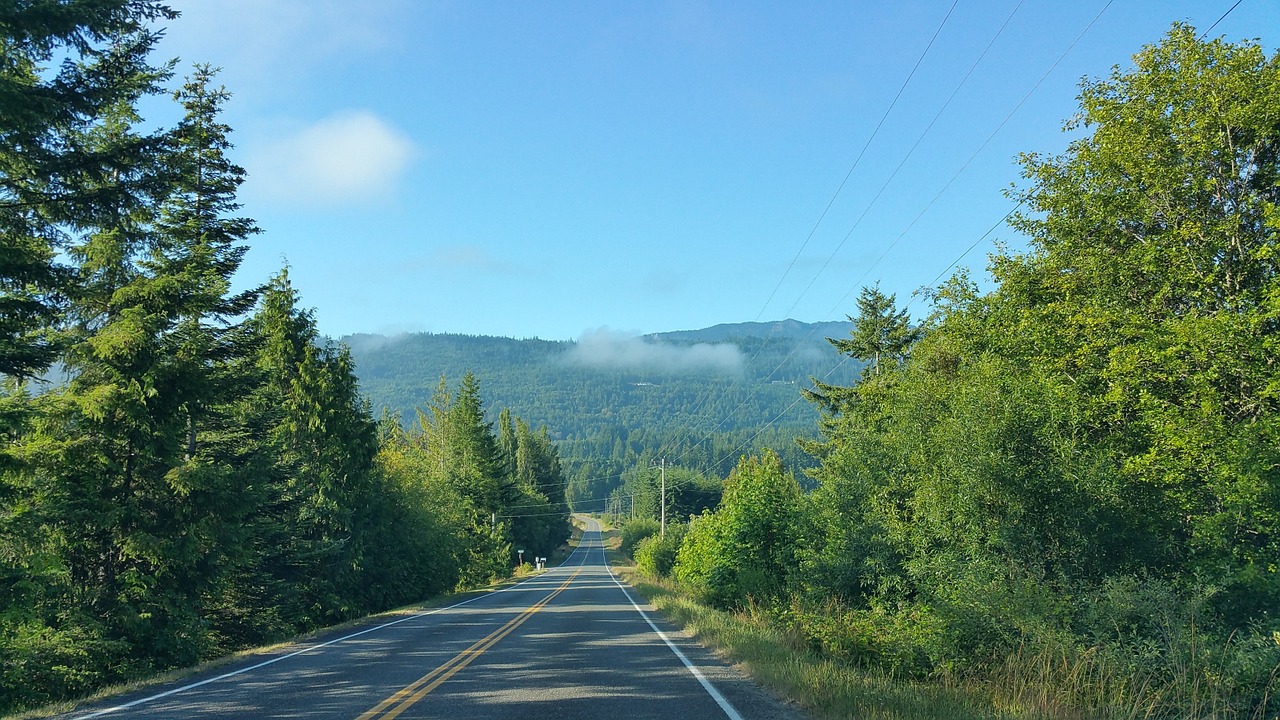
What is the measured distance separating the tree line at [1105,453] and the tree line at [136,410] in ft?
50.2

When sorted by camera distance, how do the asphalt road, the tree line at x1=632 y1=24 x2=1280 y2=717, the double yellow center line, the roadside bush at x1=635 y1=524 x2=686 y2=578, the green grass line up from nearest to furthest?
the green grass
the double yellow center line
the asphalt road
the tree line at x1=632 y1=24 x2=1280 y2=717
the roadside bush at x1=635 y1=524 x2=686 y2=578

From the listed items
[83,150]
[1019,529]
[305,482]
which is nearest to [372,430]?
[305,482]

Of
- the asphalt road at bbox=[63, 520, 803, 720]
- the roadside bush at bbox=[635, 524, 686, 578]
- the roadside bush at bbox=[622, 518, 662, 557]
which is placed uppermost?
the asphalt road at bbox=[63, 520, 803, 720]

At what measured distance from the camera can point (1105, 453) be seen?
48.2 feet

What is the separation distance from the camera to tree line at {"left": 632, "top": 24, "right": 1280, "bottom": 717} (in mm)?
11484

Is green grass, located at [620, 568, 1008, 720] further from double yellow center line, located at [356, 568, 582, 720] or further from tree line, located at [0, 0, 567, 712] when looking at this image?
tree line, located at [0, 0, 567, 712]

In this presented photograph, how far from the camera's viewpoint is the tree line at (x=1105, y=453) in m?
11.5

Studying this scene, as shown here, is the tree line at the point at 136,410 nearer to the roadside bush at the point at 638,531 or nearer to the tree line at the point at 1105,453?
the tree line at the point at 1105,453

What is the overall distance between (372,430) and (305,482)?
467 centimetres

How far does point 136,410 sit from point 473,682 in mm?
12468

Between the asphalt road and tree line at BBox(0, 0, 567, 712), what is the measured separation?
14.8ft

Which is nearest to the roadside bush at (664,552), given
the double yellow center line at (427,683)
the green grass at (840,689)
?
the double yellow center line at (427,683)

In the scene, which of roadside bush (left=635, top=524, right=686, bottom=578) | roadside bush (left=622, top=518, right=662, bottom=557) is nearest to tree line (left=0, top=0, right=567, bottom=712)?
roadside bush (left=635, top=524, right=686, bottom=578)

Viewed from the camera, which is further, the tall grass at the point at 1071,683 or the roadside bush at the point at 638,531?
the roadside bush at the point at 638,531
